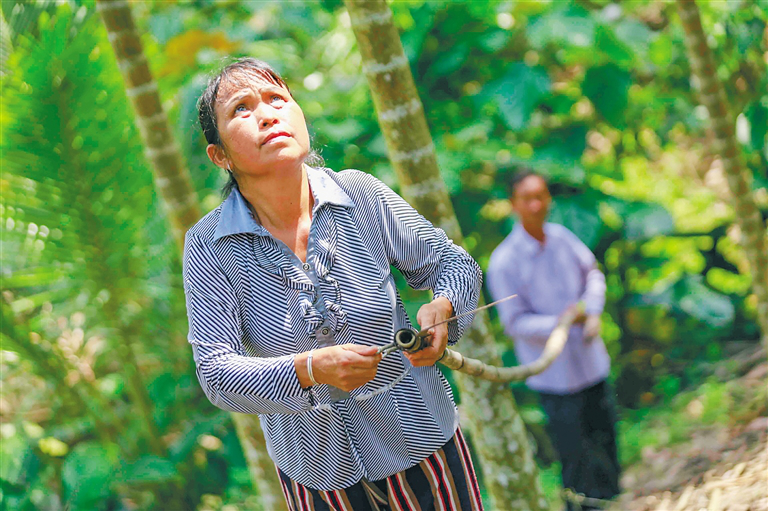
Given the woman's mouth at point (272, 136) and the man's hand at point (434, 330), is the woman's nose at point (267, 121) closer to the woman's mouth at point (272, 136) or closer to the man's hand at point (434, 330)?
the woman's mouth at point (272, 136)

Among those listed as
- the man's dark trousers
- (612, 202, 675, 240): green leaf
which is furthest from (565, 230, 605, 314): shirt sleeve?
(612, 202, 675, 240): green leaf

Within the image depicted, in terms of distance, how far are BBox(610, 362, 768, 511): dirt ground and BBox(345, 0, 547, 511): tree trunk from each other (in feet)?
2.89

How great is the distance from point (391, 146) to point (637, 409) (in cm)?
338

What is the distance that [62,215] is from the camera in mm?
3676

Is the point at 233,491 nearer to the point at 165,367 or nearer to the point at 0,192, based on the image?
the point at 165,367

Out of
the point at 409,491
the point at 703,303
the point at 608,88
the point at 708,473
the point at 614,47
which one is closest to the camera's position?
the point at 409,491

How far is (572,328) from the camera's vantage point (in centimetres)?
344

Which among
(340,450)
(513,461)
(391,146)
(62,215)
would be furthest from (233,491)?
(340,450)

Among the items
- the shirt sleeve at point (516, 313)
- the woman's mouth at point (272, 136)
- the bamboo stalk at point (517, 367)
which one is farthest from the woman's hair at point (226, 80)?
the shirt sleeve at point (516, 313)

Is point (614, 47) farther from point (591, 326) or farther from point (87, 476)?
point (87, 476)

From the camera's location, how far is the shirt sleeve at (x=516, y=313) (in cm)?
331

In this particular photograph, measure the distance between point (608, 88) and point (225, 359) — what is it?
158 inches

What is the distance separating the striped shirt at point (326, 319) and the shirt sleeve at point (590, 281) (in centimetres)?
187

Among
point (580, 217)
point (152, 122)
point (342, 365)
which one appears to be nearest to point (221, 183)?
point (152, 122)
